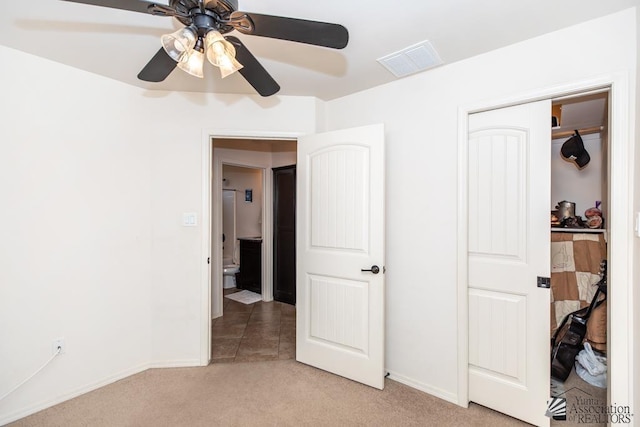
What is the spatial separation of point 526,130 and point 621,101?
1.41 feet

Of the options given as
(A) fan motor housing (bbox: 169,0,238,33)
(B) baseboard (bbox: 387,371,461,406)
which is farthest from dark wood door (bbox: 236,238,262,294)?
(A) fan motor housing (bbox: 169,0,238,33)

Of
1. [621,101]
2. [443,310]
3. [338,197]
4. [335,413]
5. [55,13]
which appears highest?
[55,13]

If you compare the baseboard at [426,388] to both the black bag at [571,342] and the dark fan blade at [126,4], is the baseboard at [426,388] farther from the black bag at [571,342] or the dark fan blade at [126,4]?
the dark fan blade at [126,4]

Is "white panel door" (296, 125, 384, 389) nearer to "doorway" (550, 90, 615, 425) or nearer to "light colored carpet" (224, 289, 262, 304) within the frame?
"doorway" (550, 90, 615, 425)

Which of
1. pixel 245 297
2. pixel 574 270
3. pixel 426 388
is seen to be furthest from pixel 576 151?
pixel 245 297

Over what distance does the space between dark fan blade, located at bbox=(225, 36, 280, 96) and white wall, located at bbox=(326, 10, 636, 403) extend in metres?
1.15

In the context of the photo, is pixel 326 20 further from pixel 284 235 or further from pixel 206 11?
pixel 284 235

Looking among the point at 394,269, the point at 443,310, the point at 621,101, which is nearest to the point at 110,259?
the point at 394,269

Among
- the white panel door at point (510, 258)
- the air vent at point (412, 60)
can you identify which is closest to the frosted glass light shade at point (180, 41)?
the air vent at point (412, 60)

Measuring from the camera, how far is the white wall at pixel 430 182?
1.90 m

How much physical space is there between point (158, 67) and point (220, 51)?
0.46m

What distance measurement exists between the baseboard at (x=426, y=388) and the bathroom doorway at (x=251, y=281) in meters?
0.97

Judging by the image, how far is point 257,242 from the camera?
15.7ft

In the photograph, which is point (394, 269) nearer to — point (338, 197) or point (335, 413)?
point (338, 197)
